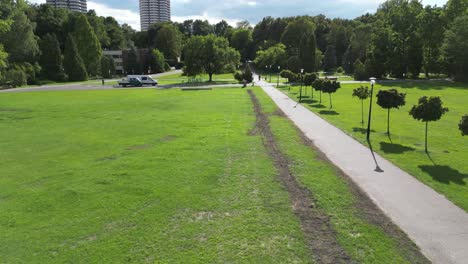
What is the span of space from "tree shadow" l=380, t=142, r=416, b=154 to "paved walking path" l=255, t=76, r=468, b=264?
808 mm

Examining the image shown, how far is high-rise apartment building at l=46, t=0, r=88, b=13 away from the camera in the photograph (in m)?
122

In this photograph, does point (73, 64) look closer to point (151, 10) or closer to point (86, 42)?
point (86, 42)

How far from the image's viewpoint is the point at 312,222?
24.0 feet

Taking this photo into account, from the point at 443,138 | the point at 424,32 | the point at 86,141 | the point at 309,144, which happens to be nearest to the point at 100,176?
the point at 86,141

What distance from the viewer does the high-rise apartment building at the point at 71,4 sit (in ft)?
400

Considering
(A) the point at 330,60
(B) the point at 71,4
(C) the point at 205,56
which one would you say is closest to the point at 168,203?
(C) the point at 205,56

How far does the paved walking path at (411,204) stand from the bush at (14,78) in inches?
2199

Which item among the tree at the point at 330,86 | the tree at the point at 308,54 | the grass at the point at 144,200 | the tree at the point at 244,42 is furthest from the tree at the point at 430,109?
the tree at the point at 244,42

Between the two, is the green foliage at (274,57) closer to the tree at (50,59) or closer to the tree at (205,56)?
the tree at (205,56)

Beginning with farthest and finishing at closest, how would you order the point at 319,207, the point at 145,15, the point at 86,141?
the point at 145,15 → the point at 86,141 → the point at 319,207

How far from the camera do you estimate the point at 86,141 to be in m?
15.6

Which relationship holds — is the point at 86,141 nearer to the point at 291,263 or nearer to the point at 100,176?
the point at 100,176

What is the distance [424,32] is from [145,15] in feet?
572

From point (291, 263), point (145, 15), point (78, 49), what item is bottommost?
point (291, 263)
